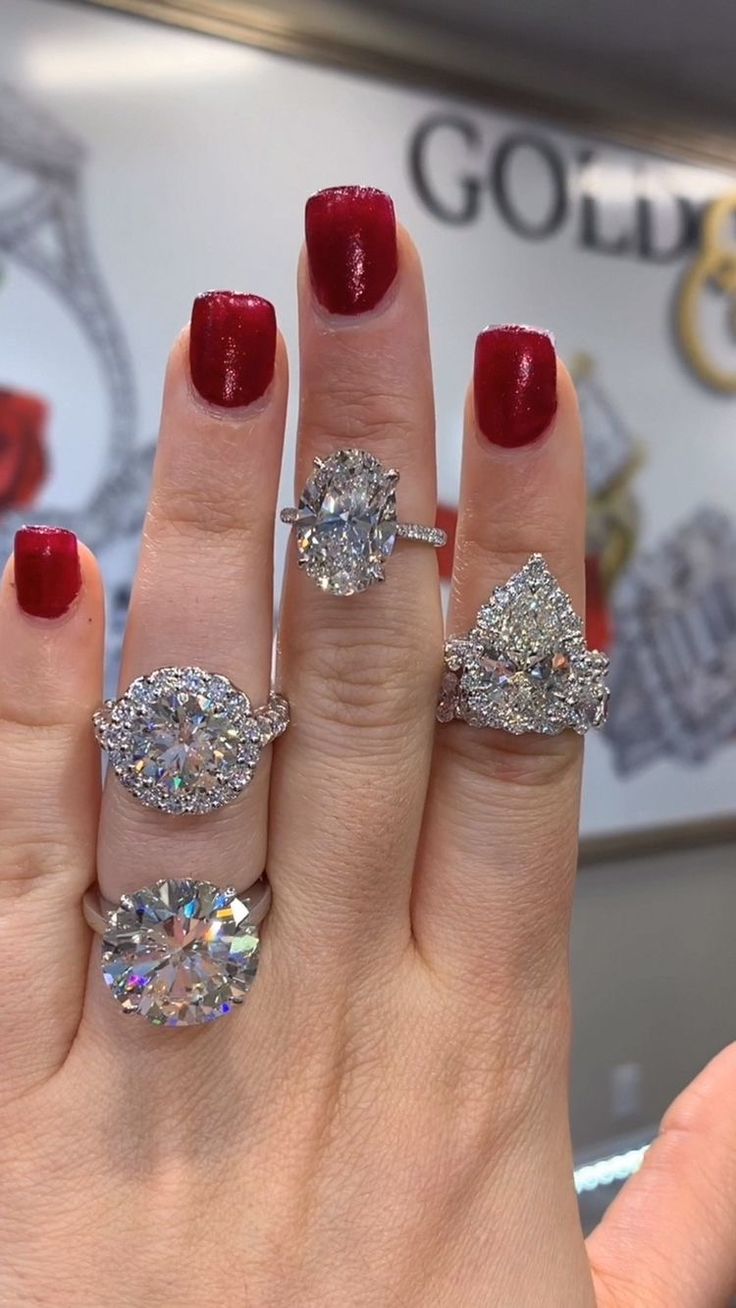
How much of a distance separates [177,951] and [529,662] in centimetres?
23

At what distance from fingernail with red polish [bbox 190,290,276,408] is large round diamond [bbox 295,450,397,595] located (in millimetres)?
54

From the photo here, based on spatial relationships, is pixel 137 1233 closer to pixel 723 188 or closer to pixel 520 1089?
pixel 520 1089

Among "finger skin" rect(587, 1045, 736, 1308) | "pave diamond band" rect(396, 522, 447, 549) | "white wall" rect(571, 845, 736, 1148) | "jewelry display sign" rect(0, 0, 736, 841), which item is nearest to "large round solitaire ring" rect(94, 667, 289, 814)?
"pave diamond band" rect(396, 522, 447, 549)

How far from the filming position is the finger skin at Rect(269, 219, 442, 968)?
0.47 m

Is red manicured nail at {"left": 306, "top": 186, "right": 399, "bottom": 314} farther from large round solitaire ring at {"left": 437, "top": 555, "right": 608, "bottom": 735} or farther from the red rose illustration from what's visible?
the red rose illustration

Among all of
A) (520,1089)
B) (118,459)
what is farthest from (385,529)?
(118,459)

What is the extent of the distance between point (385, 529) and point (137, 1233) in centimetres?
40

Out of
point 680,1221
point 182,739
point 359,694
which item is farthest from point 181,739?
point 680,1221

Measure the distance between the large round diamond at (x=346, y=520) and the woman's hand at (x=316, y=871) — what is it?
0.02m

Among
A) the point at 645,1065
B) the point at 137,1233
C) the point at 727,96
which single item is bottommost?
the point at 645,1065

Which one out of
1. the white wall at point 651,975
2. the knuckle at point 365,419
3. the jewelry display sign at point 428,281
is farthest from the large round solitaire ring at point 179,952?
the white wall at point 651,975

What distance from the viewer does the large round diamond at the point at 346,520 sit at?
45cm

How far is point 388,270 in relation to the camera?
1.46ft

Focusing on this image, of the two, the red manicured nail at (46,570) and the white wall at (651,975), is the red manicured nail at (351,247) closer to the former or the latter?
the red manicured nail at (46,570)
